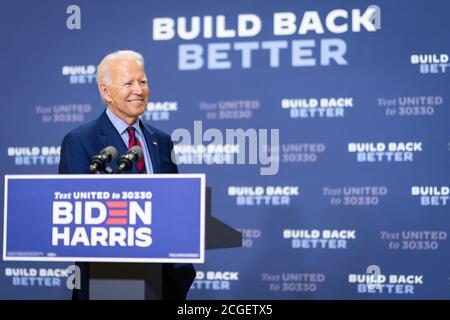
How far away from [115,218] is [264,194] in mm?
2103

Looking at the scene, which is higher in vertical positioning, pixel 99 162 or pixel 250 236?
pixel 99 162

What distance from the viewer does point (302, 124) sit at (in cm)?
443

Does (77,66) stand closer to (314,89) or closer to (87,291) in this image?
(314,89)

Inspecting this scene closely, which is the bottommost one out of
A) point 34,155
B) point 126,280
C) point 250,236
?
point 250,236

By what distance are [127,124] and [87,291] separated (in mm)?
1054

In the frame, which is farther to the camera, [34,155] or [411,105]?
[34,155]

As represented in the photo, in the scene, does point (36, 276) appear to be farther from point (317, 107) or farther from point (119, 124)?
point (317, 107)

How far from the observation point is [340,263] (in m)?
4.32

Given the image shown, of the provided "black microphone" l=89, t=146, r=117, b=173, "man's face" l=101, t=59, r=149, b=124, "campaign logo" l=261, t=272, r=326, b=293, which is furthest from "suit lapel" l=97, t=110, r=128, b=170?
"campaign logo" l=261, t=272, r=326, b=293

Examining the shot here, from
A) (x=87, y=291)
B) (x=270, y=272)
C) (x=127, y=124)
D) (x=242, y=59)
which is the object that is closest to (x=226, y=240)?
(x=87, y=291)

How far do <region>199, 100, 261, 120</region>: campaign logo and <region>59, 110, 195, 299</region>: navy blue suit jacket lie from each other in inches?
37.8

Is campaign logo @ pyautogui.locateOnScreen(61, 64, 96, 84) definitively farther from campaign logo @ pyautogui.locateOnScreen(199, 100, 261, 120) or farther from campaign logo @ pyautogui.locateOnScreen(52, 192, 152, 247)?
campaign logo @ pyautogui.locateOnScreen(52, 192, 152, 247)

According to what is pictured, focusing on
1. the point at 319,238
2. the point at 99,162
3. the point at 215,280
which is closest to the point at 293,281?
the point at 319,238

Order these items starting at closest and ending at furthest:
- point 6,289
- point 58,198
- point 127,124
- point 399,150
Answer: point 58,198 → point 127,124 → point 399,150 → point 6,289
